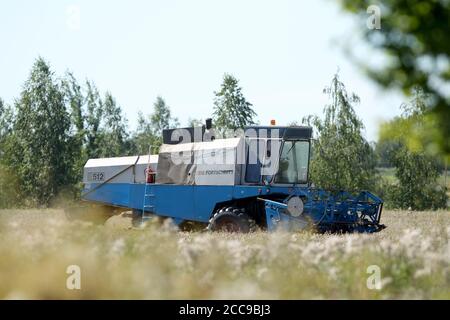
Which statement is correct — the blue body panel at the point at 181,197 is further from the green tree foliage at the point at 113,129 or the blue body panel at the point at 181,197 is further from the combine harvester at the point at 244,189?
the green tree foliage at the point at 113,129

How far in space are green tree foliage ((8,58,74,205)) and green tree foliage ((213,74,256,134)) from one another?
12652 millimetres

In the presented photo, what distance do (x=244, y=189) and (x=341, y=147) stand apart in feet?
91.9

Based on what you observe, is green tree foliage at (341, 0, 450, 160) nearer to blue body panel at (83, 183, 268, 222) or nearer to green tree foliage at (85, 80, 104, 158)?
blue body panel at (83, 183, 268, 222)

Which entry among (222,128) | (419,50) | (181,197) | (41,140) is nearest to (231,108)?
(222,128)

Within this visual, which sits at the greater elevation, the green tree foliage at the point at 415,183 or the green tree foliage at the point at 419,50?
the green tree foliage at the point at 419,50

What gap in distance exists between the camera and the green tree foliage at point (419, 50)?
708 cm

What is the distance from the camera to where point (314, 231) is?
52.3 ft

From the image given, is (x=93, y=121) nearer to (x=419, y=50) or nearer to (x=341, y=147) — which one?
(x=341, y=147)

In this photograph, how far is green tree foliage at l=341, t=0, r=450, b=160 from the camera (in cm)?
708

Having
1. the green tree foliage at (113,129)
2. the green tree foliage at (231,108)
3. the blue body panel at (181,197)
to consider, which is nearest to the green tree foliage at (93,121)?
the green tree foliage at (113,129)

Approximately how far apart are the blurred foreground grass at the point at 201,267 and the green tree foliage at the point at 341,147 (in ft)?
115

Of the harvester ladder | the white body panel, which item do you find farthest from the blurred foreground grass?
the harvester ladder

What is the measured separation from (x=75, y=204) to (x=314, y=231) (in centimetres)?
946
